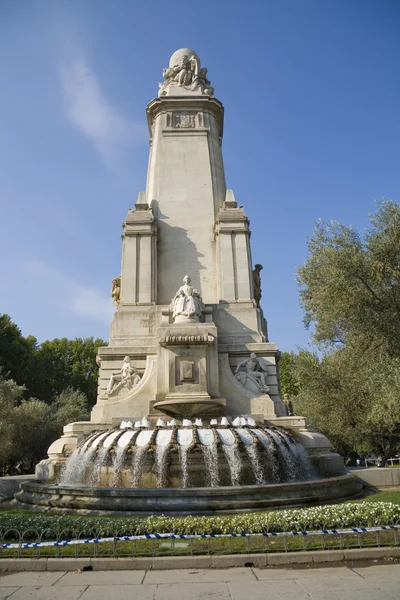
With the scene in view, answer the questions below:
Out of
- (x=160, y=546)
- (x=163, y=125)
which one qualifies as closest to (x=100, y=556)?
(x=160, y=546)

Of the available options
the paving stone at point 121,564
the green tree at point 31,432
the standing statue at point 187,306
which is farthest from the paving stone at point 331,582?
the green tree at point 31,432

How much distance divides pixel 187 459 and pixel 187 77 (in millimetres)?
20069

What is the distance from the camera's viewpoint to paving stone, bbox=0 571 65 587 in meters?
6.12

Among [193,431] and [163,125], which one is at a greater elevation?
[163,125]

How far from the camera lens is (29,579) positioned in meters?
6.30

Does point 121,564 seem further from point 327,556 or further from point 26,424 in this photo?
point 26,424

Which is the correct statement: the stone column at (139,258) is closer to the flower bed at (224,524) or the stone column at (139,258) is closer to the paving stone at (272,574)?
the flower bed at (224,524)

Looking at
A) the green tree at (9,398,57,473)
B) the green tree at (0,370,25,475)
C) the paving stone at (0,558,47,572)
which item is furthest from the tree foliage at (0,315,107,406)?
the paving stone at (0,558,47,572)

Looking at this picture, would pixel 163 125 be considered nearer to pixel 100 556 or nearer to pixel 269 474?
pixel 269 474

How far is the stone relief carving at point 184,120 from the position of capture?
23.8m

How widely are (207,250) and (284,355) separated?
28630mm

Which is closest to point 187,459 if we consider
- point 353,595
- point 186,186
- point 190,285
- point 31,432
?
point 353,595

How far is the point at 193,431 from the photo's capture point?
12789 mm

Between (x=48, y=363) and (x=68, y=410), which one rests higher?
(x=48, y=363)
